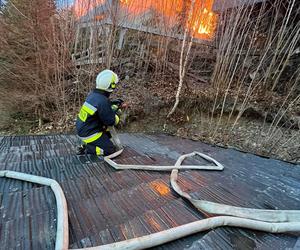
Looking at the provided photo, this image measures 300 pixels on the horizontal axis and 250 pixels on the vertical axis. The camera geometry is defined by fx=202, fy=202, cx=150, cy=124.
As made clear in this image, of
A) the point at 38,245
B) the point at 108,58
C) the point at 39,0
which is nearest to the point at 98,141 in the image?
the point at 38,245

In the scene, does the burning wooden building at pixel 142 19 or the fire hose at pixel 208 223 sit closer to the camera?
the fire hose at pixel 208 223

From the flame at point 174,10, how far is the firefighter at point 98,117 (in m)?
3.91

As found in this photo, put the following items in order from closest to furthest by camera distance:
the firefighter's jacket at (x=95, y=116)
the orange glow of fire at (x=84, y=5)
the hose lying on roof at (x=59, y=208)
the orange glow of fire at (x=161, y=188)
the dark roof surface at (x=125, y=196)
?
the hose lying on roof at (x=59, y=208)
the dark roof surface at (x=125, y=196)
the orange glow of fire at (x=161, y=188)
the firefighter's jacket at (x=95, y=116)
the orange glow of fire at (x=84, y=5)

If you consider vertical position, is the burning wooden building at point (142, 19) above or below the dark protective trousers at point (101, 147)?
above

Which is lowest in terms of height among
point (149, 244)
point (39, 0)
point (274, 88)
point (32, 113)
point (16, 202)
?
point (32, 113)

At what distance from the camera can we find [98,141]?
2488 millimetres

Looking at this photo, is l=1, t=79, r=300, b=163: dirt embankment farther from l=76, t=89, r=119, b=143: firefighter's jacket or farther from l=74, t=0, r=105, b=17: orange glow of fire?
l=76, t=89, r=119, b=143: firefighter's jacket

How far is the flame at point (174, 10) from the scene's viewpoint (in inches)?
212

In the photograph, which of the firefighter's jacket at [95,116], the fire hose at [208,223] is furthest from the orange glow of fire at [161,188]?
the firefighter's jacket at [95,116]

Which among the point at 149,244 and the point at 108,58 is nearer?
the point at 149,244

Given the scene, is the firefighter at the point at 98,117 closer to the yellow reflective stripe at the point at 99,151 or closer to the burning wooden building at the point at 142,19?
the yellow reflective stripe at the point at 99,151

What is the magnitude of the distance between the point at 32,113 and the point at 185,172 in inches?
257

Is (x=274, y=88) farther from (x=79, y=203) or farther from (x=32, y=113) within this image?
(x=32, y=113)

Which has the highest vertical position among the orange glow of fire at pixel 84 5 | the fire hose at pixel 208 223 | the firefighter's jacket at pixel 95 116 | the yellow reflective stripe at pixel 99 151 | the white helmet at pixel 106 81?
the orange glow of fire at pixel 84 5
